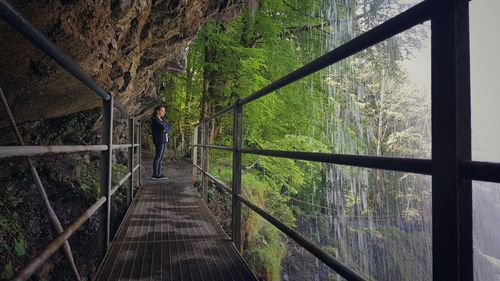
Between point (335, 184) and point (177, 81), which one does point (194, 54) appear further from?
point (335, 184)

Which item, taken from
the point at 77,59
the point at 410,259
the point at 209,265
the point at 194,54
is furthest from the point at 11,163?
the point at 410,259

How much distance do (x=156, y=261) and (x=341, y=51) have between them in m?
1.87

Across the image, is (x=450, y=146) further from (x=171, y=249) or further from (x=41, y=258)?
(x=171, y=249)

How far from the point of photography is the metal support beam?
0.61 metres

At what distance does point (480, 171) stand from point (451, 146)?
78 millimetres

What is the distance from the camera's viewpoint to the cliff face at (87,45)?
2.22 meters

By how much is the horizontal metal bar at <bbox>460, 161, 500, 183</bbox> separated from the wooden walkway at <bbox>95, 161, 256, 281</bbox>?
1571mm

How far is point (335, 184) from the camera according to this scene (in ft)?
52.2

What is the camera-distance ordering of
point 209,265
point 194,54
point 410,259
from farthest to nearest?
1. point 410,259
2. point 194,54
3. point 209,265

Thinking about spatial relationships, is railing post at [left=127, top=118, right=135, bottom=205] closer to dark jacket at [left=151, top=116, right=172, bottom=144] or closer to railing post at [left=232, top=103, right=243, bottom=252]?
railing post at [left=232, top=103, right=243, bottom=252]

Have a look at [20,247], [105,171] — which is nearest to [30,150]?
[105,171]

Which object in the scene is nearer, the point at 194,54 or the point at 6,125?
the point at 6,125

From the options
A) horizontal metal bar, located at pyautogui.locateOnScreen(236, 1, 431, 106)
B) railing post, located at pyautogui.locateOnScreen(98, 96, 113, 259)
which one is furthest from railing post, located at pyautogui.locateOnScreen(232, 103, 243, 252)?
horizontal metal bar, located at pyautogui.locateOnScreen(236, 1, 431, 106)

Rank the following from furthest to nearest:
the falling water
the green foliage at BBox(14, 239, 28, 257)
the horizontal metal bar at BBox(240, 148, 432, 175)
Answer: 1. the falling water
2. the green foliage at BBox(14, 239, 28, 257)
3. the horizontal metal bar at BBox(240, 148, 432, 175)
